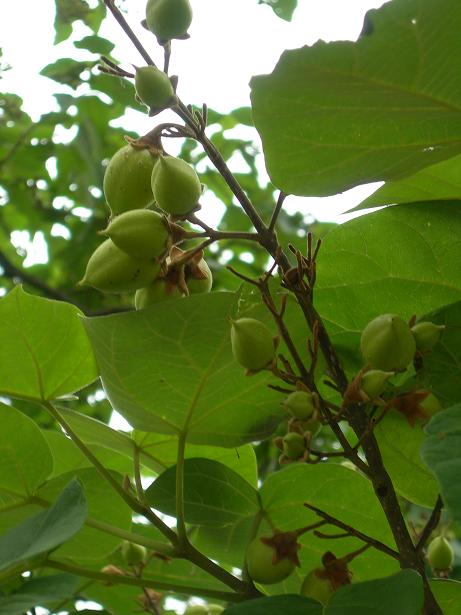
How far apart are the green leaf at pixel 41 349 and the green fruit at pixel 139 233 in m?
0.15

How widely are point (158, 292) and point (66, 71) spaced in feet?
5.69

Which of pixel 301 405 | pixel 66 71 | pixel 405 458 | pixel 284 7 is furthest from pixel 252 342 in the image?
pixel 66 71

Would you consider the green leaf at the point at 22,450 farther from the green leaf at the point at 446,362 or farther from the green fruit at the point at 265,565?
the green leaf at the point at 446,362

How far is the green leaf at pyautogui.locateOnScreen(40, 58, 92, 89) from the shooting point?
2375 mm

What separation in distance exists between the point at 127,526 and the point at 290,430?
1.20 ft

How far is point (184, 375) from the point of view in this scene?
0.90 m

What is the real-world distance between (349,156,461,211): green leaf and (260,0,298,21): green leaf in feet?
1.71

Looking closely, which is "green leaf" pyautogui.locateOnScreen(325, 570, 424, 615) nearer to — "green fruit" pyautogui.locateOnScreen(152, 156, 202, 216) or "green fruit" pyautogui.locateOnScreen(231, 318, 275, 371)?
"green fruit" pyautogui.locateOnScreen(231, 318, 275, 371)

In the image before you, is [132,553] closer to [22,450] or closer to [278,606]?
[22,450]

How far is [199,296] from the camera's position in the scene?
2.68ft

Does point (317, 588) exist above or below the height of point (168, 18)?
below

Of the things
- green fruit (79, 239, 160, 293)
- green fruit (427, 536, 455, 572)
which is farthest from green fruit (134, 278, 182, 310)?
green fruit (427, 536, 455, 572)

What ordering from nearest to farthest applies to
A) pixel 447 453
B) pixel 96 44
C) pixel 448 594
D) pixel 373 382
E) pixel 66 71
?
1. pixel 447 453
2. pixel 373 382
3. pixel 448 594
4. pixel 96 44
5. pixel 66 71

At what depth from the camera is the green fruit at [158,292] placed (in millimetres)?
865
